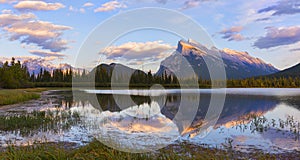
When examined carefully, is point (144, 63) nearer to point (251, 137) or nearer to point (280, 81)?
point (251, 137)

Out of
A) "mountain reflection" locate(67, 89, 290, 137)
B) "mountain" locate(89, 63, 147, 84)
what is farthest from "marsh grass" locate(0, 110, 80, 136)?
"mountain reflection" locate(67, 89, 290, 137)

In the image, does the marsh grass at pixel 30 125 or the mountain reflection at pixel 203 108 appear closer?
the marsh grass at pixel 30 125

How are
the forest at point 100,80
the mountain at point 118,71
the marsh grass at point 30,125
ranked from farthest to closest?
the forest at point 100,80, the marsh grass at point 30,125, the mountain at point 118,71

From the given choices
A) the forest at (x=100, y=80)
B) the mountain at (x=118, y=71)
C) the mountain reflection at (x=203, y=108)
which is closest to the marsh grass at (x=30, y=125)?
the mountain at (x=118, y=71)

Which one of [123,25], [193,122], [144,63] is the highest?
[123,25]

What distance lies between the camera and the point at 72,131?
14805 mm

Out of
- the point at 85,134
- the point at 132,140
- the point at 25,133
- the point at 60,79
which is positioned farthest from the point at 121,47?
the point at 60,79

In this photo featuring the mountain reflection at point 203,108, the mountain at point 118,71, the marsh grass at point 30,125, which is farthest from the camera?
the mountain reflection at point 203,108

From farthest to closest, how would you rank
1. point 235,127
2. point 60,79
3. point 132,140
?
point 60,79
point 235,127
point 132,140

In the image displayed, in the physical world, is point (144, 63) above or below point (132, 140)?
above

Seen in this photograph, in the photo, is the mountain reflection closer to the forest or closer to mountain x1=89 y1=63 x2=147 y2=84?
mountain x1=89 y1=63 x2=147 y2=84

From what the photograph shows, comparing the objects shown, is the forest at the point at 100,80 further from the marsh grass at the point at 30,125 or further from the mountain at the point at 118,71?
the marsh grass at the point at 30,125

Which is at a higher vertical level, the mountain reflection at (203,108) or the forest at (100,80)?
the forest at (100,80)

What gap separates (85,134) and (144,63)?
16.2 feet
